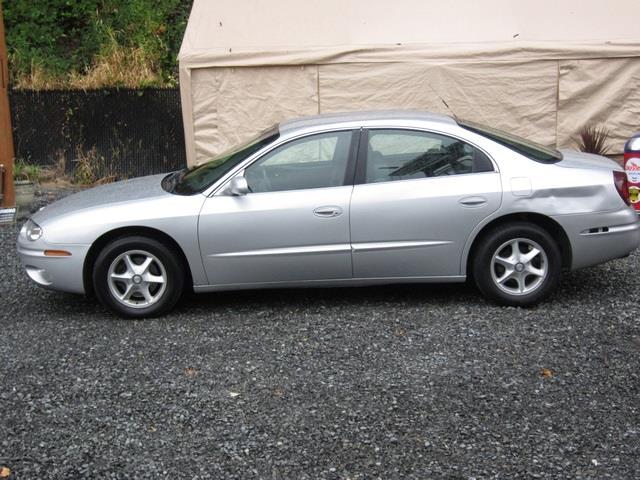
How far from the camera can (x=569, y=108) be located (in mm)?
12398

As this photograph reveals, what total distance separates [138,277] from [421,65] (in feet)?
21.7

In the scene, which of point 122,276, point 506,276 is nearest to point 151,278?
point 122,276

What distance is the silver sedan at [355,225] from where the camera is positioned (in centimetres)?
649

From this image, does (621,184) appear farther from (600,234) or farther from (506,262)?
(506,262)

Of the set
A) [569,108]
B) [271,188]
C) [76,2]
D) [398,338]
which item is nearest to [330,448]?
[398,338]

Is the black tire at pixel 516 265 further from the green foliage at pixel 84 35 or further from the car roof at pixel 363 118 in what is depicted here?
the green foliage at pixel 84 35

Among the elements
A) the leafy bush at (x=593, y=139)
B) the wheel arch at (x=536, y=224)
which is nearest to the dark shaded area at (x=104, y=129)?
the leafy bush at (x=593, y=139)

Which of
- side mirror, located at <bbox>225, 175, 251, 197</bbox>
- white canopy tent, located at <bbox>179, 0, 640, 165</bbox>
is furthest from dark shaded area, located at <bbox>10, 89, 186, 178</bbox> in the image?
side mirror, located at <bbox>225, 175, 251, 197</bbox>

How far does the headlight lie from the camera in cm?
662

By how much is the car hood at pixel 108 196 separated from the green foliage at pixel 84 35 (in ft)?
26.2

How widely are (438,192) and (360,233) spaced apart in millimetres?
633

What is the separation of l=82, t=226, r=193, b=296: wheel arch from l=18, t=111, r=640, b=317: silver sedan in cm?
1

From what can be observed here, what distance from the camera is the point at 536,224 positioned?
260 inches

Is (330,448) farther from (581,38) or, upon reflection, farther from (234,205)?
(581,38)
